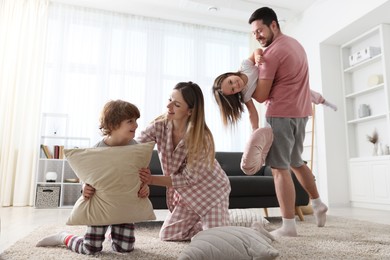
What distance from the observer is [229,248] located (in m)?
1.04

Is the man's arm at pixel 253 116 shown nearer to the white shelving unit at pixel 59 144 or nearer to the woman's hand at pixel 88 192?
the woman's hand at pixel 88 192

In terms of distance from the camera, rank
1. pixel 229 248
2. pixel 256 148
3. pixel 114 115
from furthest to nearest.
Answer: pixel 256 148 → pixel 114 115 → pixel 229 248

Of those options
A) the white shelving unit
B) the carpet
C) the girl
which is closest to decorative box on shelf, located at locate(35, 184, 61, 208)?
the white shelving unit

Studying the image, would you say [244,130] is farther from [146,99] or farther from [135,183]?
[135,183]

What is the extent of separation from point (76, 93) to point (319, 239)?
392cm

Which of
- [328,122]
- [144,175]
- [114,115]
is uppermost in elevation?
[328,122]

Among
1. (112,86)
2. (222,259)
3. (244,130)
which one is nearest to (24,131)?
(112,86)

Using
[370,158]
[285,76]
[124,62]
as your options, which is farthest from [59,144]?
[370,158]

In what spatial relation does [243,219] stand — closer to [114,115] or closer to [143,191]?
[143,191]

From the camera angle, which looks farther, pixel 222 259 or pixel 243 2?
pixel 243 2

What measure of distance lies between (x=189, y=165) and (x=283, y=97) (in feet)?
2.29

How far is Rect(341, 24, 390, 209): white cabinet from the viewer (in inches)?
153

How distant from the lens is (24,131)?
425 cm

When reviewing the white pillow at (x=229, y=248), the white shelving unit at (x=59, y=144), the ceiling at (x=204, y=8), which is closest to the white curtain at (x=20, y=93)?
the white shelving unit at (x=59, y=144)
